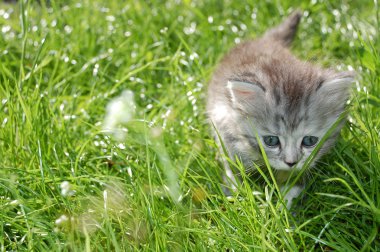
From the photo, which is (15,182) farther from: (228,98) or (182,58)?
(182,58)

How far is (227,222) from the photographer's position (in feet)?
7.57

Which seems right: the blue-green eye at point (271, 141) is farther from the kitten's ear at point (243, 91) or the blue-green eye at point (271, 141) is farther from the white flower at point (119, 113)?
the white flower at point (119, 113)

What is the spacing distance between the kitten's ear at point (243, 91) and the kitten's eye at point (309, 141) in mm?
270

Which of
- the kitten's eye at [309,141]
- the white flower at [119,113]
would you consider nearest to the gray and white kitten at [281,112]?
the kitten's eye at [309,141]

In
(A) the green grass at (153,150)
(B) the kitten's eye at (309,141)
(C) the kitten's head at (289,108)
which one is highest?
(C) the kitten's head at (289,108)

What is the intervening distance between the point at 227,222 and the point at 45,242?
2.47ft

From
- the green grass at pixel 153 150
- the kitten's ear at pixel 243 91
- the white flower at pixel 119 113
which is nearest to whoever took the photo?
the green grass at pixel 153 150

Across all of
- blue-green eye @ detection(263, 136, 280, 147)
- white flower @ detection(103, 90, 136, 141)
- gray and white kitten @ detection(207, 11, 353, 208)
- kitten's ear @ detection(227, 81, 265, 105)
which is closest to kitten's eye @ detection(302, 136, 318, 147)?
gray and white kitten @ detection(207, 11, 353, 208)

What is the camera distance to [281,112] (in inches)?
101

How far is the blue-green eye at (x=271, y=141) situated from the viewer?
258cm

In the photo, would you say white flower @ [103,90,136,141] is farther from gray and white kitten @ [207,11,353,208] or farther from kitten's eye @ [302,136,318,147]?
kitten's eye @ [302,136,318,147]

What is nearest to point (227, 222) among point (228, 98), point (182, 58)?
point (228, 98)

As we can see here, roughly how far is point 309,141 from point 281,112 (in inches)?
7.2

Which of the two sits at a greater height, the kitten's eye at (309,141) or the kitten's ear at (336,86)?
the kitten's ear at (336,86)
